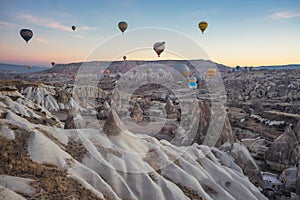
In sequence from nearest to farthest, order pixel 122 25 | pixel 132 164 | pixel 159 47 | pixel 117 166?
pixel 117 166 → pixel 132 164 → pixel 159 47 → pixel 122 25

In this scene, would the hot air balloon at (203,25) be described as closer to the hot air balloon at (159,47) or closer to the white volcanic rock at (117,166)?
the hot air balloon at (159,47)

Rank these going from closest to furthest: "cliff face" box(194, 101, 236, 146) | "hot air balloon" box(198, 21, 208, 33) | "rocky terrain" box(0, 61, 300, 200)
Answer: "rocky terrain" box(0, 61, 300, 200) < "cliff face" box(194, 101, 236, 146) < "hot air balloon" box(198, 21, 208, 33)

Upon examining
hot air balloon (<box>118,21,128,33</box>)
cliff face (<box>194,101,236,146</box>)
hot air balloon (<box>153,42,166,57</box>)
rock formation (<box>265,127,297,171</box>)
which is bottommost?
rock formation (<box>265,127,297,171</box>)

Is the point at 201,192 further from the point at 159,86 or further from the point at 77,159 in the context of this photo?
the point at 159,86

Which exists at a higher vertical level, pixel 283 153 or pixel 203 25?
pixel 203 25

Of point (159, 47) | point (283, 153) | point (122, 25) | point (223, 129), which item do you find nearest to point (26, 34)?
point (122, 25)

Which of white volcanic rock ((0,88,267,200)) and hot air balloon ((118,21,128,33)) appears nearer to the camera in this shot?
white volcanic rock ((0,88,267,200))

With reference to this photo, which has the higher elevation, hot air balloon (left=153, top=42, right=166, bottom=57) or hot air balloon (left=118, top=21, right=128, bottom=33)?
hot air balloon (left=118, top=21, right=128, bottom=33)

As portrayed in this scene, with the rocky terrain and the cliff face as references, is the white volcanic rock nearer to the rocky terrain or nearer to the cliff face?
the rocky terrain

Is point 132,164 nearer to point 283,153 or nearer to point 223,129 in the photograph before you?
point 223,129

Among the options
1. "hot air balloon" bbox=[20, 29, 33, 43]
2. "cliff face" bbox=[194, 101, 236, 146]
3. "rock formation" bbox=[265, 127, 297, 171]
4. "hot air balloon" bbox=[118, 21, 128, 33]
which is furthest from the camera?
"hot air balloon" bbox=[20, 29, 33, 43]

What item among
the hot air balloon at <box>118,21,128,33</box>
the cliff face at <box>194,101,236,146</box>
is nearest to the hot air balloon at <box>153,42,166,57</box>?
the hot air balloon at <box>118,21,128,33</box>

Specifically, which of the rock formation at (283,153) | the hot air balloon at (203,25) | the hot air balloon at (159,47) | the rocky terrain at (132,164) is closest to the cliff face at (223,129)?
the rocky terrain at (132,164)
